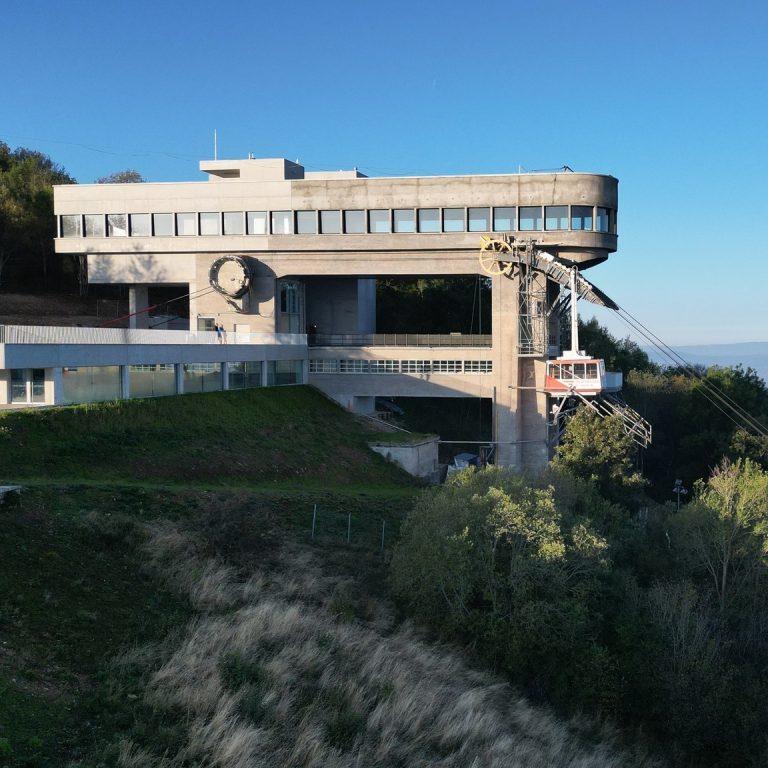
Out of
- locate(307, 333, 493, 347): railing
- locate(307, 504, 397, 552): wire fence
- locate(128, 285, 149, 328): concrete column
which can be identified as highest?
locate(128, 285, 149, 328): concrete column

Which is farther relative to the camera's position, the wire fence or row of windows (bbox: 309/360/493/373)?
row of windows (bbox: 309/360/493/373)

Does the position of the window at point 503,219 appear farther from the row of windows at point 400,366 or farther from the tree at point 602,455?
the tree at point 602,455

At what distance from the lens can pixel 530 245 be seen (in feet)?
152

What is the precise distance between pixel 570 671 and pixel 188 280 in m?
38.4

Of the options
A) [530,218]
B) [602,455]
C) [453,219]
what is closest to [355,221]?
[453,219]

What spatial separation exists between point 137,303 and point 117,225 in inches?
201

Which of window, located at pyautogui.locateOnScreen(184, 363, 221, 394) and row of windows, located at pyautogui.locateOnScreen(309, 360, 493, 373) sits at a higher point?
row of windows, located at pyautogui.locateOnScreen(309, 360, 493, 373)

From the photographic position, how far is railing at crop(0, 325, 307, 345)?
27594 millimetres

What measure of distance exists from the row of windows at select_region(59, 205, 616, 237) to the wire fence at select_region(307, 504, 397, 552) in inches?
948

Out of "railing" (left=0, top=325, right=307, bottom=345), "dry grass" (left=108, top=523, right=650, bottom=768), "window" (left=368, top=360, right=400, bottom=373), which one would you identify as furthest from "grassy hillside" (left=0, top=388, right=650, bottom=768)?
"window" (left=368, top=360, right=400, bottom=373)

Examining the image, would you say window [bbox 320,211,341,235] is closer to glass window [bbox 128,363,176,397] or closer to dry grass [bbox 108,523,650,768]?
glass window [bbox 128,363,176,397]

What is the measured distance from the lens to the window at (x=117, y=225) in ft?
168

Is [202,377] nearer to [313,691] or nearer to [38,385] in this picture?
[38,385]

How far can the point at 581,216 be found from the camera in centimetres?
4744
